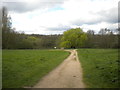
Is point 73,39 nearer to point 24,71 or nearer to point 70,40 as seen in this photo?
point 70,40

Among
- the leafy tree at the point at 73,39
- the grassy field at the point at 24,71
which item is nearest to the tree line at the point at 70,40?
the leafy tree at the point at 73,39

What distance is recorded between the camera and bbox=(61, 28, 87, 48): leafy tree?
79000 mm

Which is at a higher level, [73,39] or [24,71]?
[73,39]

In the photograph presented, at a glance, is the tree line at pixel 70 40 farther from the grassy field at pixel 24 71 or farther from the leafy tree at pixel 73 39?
the grassy field at pixel 24 71

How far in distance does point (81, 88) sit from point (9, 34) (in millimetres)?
49064

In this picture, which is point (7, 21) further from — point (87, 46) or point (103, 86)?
point (103, 86)

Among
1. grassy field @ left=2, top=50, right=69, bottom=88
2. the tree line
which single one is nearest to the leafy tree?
the tree line

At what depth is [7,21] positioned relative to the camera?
5575 centimetres

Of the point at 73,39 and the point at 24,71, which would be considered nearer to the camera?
the point at 24,71

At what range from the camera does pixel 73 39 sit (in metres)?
79.1

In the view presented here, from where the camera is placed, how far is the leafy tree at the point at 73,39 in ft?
259

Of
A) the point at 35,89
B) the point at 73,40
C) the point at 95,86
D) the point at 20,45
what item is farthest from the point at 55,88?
the point at 73,40

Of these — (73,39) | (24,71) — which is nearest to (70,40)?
(73,39)

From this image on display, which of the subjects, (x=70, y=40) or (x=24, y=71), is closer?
(x=24, y=71)
